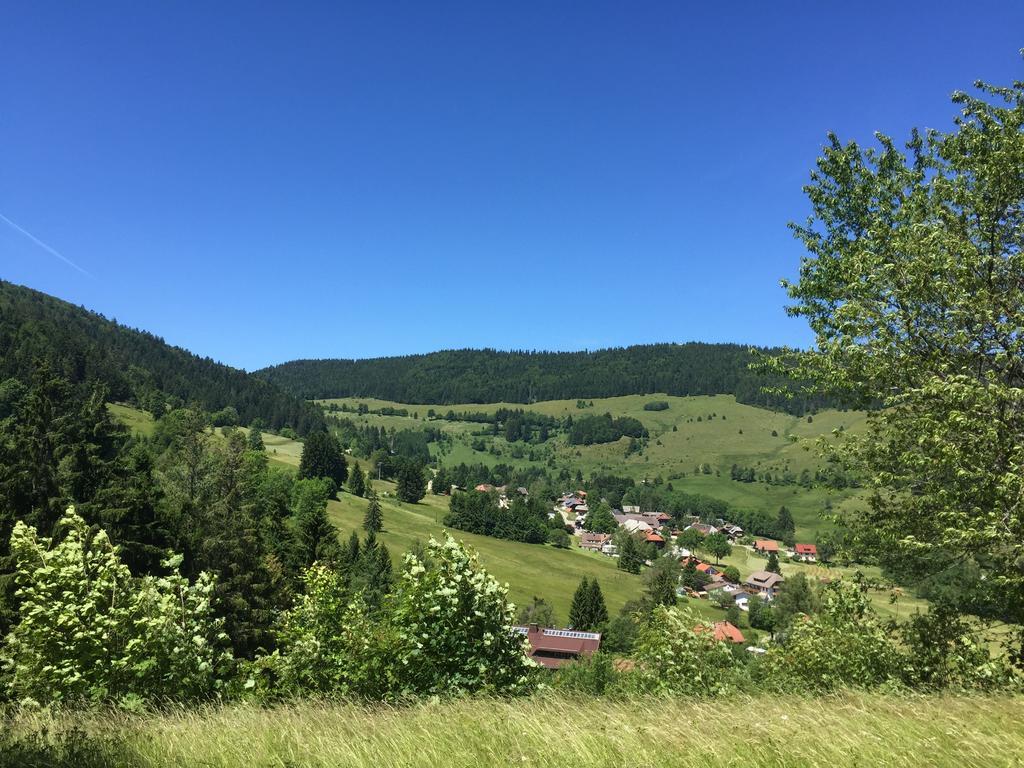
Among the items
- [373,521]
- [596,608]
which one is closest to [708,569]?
[596,608]

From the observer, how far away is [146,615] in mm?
12789

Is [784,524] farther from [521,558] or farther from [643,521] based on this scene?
[521,558]

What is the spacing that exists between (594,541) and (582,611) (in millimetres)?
83060

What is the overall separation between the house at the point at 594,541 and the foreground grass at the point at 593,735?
162391mm

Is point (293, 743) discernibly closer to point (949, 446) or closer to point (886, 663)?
point (949, 446)

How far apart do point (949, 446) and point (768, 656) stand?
47.2 feet

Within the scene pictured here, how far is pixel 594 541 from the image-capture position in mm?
168125

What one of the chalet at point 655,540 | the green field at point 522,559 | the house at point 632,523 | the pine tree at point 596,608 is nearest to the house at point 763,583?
the green field at point 522,559

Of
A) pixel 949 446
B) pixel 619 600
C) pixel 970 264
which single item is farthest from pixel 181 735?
pixel 619 600

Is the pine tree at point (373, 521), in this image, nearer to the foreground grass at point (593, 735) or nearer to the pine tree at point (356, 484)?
the pine tree at point (356, 484)

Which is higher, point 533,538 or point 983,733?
point 983,733

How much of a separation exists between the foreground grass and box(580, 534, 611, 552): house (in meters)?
162

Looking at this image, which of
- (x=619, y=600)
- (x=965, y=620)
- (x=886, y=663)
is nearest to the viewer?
(x=965, y=620)

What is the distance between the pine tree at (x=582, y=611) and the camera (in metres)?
86.2
